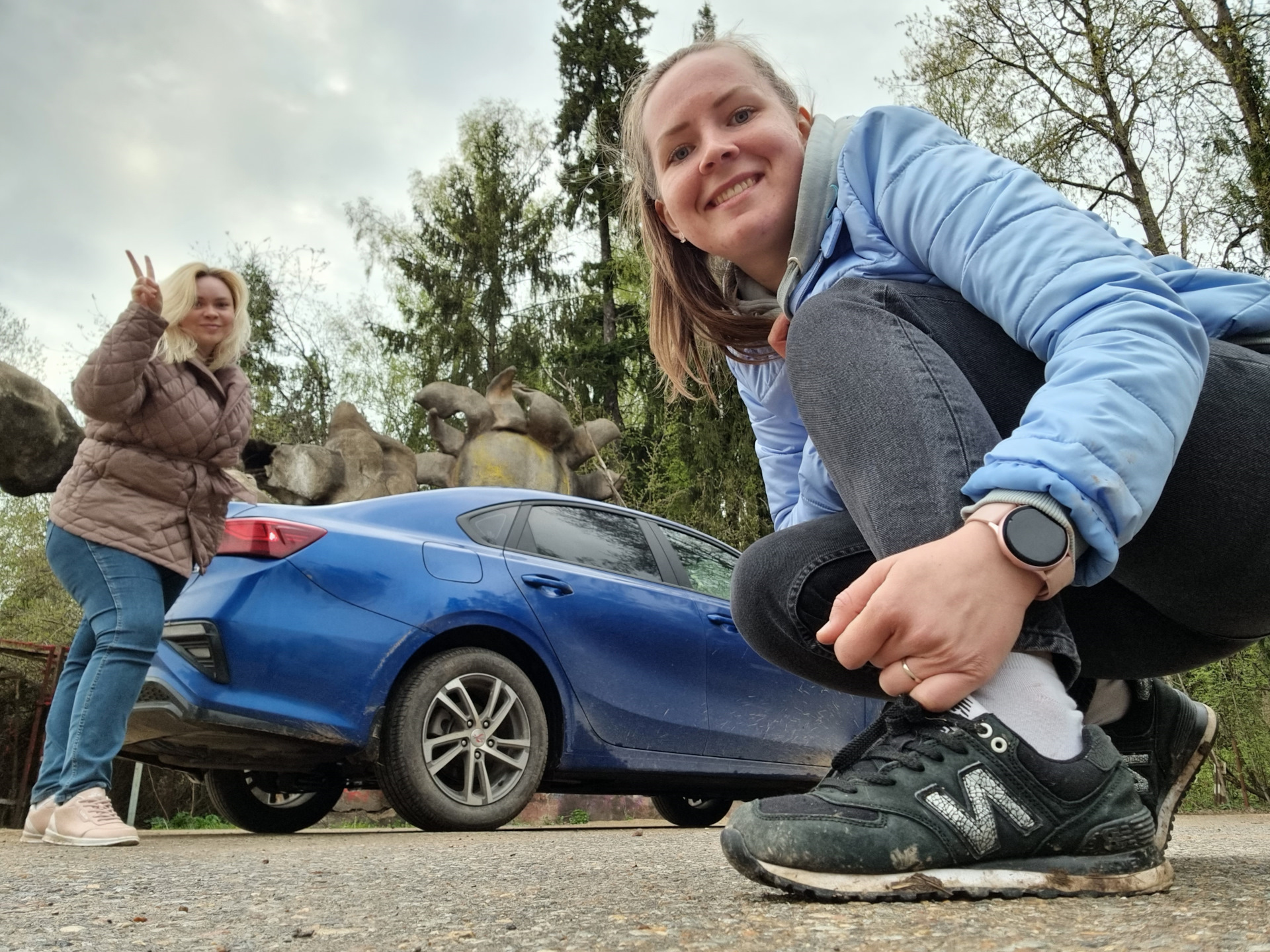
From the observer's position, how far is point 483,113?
27375 mm

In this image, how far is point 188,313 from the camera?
13.0ft

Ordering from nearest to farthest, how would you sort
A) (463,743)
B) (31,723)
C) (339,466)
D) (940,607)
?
1. (940,607)
2. (463,743)
3. (31,723)
4. (339,466)

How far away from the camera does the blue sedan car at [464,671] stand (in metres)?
3.84

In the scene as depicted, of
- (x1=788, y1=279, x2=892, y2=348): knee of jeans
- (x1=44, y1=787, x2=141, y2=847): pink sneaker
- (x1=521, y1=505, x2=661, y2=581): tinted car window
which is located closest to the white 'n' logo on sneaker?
(x1=788, y1=279, x2=892, y2=348): knee of jeans

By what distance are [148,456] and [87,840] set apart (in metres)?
1.20

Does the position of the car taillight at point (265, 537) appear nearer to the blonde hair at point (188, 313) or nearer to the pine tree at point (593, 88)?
the blonde hair at point (188, 313)

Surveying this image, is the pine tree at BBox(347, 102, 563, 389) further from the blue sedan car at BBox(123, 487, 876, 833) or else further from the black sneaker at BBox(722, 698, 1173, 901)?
the black sneaker at BBox(722, 698, 1173, 901)

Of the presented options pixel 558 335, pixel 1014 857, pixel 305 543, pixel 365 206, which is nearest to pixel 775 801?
pixel 1014 857

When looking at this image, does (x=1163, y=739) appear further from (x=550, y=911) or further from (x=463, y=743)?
(x=463, y=743)

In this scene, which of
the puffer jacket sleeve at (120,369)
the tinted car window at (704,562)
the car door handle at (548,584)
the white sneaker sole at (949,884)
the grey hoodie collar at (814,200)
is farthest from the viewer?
the tinted car window at (704,562)

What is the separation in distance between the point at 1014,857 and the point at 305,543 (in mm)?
3134

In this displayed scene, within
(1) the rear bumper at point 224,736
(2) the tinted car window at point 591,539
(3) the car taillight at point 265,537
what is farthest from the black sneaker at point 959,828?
(2) the tinted car window at point 591,539

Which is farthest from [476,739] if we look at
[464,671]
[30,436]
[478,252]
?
[478,252]

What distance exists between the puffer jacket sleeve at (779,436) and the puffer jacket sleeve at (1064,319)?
2.00ft
